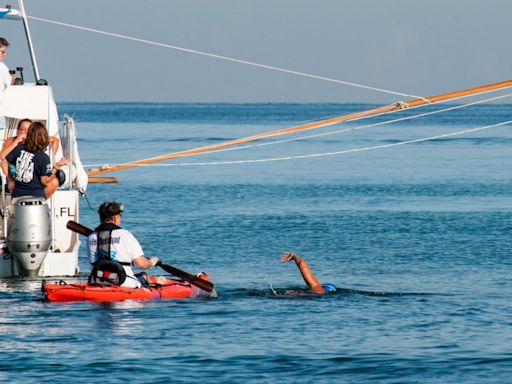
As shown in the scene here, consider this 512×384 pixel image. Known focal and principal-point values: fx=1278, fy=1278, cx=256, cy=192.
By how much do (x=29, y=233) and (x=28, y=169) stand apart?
2.91 feet

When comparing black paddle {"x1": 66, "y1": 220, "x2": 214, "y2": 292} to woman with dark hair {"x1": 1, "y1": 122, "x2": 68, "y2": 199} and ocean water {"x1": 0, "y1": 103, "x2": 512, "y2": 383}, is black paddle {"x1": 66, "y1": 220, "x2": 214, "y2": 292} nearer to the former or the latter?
ocean water {"x1": 0, "y1": 103, "x2": 512, "y2": 383}

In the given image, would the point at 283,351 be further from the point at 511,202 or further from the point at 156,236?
the point at 511,202

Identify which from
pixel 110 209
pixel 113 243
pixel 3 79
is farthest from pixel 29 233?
pixel 3 79

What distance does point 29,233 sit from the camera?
17.7m

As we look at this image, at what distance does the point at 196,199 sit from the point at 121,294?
23932mm

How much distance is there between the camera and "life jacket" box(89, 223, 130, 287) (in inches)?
627

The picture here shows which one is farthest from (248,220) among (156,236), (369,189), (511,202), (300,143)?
(300,143)

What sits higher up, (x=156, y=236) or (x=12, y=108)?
(x=12, y=108)

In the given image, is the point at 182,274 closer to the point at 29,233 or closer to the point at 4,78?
the point at 29,233

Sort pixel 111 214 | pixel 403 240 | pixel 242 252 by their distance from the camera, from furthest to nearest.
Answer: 1. pixel 403 240
2. pixel 242 252
3. pixel 111 214

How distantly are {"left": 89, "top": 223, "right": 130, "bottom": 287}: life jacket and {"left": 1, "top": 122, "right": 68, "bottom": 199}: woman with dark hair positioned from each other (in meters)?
1.90

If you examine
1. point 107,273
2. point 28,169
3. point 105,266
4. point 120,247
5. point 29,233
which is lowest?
point 107,273

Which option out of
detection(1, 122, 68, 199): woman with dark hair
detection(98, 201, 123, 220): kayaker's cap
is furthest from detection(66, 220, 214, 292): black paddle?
detection(98, 201, 123, 220): kayaker's cap

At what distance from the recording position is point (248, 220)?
32969 millimetres
